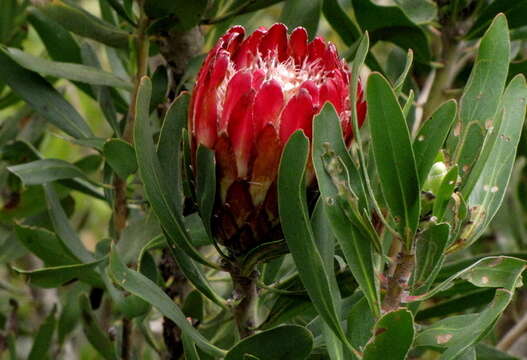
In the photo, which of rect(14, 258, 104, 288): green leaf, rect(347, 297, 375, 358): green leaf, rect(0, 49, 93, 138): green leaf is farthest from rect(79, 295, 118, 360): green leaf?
rect(347, 297, 375, 358): green leaf

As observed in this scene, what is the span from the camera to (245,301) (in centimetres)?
108

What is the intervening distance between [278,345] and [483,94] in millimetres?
368

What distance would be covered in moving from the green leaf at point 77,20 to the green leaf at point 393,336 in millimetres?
651

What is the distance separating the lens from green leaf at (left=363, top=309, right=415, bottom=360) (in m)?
0.85

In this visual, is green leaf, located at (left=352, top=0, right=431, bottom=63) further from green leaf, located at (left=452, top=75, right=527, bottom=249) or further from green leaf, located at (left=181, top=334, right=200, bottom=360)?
green leaf, located at (left=181, top=334, right=200, bottom=360)

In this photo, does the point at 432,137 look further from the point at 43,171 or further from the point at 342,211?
the point at 43,171

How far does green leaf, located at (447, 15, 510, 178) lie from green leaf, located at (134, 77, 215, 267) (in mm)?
323

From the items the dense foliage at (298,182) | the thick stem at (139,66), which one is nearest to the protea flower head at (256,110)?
the dense foliage at (298,182)

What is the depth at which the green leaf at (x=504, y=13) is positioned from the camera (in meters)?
1.35

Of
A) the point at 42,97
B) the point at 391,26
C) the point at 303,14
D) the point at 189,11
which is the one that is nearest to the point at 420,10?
the point at 391,26

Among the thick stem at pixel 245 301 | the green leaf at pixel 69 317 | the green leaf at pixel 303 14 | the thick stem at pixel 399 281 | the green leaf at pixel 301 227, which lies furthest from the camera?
the green leaf at pixel 69 317

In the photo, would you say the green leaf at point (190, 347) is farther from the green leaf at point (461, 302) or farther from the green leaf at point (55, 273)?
the green leaf at point (461, 302)

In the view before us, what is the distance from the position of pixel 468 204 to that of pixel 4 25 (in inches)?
38.2

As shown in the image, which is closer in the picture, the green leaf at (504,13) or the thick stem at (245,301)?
the thick stem at (245,301)
